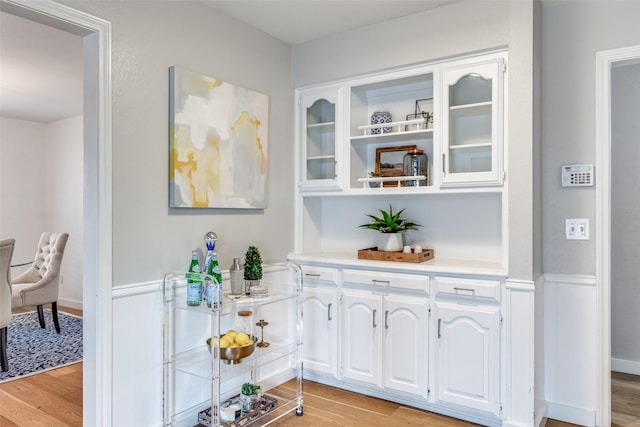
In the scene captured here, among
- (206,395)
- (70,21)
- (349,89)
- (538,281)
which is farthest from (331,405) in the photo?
(70,21)

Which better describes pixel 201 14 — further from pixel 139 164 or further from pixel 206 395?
pixel 206 395

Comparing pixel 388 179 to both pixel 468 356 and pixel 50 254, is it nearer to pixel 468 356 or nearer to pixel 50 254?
pixel 468 356

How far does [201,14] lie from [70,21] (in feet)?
2.74

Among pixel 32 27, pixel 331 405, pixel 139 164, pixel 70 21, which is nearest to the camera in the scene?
pixel 70 21

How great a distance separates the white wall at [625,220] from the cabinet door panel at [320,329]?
2.21 meters

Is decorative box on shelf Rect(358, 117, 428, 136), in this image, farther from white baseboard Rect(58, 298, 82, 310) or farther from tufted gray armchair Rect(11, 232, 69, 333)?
white baseboard Rect(58, 298, 82, 310)

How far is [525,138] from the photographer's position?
2373mm

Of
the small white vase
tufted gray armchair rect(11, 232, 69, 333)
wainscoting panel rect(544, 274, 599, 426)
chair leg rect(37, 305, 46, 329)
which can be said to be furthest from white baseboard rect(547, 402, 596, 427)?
chair leg rect(37, 305, 46, 329)

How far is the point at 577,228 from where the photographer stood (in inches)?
99.7

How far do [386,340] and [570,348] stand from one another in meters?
1.08

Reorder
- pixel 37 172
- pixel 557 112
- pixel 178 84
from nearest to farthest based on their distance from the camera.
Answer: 1. pixel 178 84
2. pixel 557 112
3. pixel 37 172

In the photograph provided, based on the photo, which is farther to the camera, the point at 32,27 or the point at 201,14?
the point at 32,27

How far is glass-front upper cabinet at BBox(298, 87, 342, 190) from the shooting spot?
314cm

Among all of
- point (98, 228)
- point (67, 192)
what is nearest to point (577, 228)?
point (98, 228)
